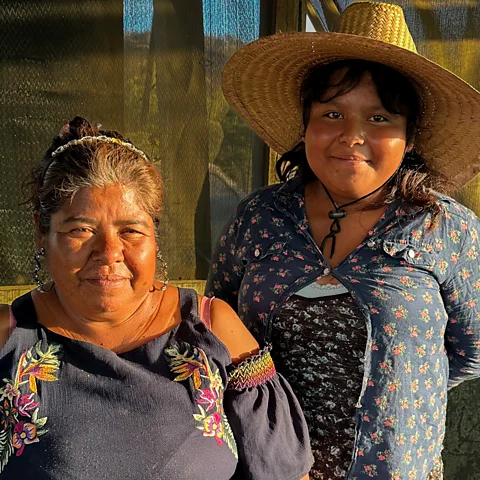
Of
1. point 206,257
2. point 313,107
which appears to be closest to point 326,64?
point 313,107

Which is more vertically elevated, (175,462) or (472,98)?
(472,98)

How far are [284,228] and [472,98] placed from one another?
73cm

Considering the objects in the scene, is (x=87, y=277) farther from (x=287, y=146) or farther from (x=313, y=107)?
(x=287, y=146)

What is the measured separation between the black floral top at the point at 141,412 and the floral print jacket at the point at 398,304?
254 millimetres

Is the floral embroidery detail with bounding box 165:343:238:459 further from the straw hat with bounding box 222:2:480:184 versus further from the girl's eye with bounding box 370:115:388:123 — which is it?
the straw hat with bounding box 222:2:480:184

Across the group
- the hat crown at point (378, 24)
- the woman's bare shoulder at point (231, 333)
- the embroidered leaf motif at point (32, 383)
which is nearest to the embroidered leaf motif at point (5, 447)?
the embroidered leaf motif at point (32, 383)

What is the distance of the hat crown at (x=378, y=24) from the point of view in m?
2.09

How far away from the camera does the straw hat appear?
2.06m

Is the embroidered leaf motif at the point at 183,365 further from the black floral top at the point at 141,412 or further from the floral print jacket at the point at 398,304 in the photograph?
the floral print jacket at the point at 398,304

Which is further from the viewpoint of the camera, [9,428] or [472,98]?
[472,98]

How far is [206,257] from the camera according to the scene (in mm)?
3258

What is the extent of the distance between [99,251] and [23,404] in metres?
0.42

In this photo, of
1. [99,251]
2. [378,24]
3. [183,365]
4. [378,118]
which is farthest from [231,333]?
[378,24]

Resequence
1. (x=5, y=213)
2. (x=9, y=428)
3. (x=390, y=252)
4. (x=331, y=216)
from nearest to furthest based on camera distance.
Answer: (x=9, y=428) < (x=390, y=252) < (x=331, y=216) < (x=5, y=213)
